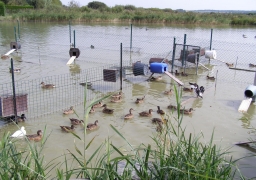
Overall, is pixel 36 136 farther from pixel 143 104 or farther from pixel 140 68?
pixel 140 68

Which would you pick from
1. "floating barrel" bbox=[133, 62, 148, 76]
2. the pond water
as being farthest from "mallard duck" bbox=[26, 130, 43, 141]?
"floating barrel" bbox=[133, 62, 148, 76]

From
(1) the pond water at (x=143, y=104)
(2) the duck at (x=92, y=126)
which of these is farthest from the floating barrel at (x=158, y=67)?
(2) the duck at (x=92, y=126)

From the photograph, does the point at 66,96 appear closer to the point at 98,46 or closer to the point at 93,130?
the point at 93,130

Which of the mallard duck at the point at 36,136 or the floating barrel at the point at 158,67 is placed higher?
the floating barrel at the point at 158,67

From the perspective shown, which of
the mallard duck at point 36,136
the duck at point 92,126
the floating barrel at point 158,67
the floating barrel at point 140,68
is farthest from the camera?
the floating barrel at point 140,68

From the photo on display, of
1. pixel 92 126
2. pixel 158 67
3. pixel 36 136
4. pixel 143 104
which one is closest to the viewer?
pixel 36 136

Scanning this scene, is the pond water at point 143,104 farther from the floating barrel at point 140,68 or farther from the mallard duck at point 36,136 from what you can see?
the floating barrel at point 140,68

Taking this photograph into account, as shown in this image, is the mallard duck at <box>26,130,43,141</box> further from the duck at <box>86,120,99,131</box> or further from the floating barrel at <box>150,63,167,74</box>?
the floating barrel at <box>150,63,167,74</box>

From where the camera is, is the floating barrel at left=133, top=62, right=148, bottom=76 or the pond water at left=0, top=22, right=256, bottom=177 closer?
the pond water at left=0, top=22, right=256, bottom=177

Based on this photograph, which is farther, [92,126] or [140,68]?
[140,68]

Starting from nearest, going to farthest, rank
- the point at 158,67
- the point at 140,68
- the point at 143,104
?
the point at 143,104 < the point at 158,67 < the point at 140,68

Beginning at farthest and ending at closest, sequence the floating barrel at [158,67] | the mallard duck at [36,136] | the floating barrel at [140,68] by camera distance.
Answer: the floating barrel at [140,68] → the floating barrel at [158,67] → the mallard duck at [36,136]

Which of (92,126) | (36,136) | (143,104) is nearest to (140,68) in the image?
(143,104)

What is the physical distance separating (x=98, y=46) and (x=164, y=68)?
10562mm
